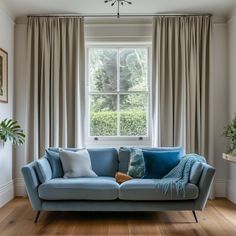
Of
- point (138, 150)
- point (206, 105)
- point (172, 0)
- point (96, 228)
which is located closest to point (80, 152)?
point (138, 150)

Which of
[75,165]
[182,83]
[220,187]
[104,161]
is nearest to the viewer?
[75,165]

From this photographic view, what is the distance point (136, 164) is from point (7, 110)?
82.0 inches

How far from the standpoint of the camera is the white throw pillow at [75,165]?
392 cm

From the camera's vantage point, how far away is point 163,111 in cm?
471

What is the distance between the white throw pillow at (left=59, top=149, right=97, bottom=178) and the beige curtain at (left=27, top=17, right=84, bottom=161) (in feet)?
2.27

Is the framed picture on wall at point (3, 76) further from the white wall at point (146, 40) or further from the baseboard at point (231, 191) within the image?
the baseboard at point (231, 191)

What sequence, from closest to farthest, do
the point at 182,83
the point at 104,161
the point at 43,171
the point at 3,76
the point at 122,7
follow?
1. the point at 43,171
2. the point at 104,161
3. the point at 3,76
4. the point at 122,7
5. the point at 182,83

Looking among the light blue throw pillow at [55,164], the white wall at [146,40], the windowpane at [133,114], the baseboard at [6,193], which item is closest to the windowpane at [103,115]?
the windowpane at [133,114]

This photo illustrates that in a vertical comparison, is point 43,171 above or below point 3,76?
below

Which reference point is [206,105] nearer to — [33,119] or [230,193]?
[230,193]

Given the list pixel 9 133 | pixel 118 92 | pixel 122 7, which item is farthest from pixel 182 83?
pixel 9 133

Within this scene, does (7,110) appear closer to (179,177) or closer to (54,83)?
(54,83)

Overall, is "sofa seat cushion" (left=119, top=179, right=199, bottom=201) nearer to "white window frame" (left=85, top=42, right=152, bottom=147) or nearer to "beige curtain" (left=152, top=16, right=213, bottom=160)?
"beige curtain" (left=152, top=16, right=213, bottom=160)

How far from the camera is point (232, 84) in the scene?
15.3ft
